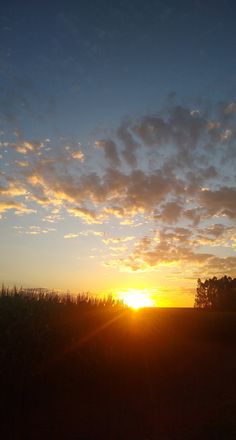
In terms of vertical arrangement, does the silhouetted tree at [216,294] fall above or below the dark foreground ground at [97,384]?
above

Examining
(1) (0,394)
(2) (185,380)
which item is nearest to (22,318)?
(1) (0,394)

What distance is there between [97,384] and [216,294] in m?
33.1

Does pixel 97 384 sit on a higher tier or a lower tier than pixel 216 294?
lower

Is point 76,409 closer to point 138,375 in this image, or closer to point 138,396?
point 138,396

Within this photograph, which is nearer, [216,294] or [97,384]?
[97,384]

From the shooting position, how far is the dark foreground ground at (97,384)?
376 inches

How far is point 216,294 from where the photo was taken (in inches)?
1719

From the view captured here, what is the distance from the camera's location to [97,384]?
1252cm

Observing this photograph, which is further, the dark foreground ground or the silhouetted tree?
the silhouetted tree

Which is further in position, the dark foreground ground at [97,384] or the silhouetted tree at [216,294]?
the silhouetted tree at [216,294]

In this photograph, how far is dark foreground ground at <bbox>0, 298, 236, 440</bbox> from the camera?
9.56 meters

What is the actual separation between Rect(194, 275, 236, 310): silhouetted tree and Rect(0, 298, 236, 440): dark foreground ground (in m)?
25.7

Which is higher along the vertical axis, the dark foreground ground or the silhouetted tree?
the silhouetted tree

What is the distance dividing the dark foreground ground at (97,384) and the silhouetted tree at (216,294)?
25719 millimetres
